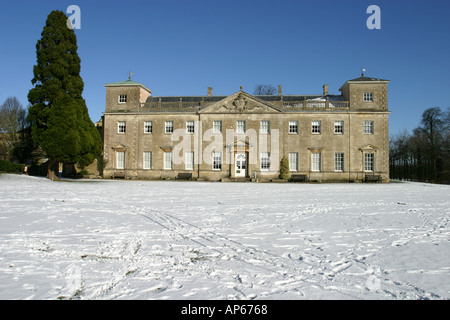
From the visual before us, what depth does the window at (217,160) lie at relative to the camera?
3084cm

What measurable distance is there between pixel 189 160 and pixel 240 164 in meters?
5.14

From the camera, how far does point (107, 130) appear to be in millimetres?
32875

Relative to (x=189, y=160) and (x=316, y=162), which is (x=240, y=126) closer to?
(x=189, y=160)

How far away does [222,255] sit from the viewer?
17.3ft

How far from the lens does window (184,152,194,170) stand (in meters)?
31.5

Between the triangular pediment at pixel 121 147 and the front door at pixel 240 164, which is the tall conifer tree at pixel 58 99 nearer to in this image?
the triangular pediment at pixel 121 147

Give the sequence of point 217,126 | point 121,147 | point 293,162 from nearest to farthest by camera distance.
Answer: point 293,162 → point 217,126 → point 121,147

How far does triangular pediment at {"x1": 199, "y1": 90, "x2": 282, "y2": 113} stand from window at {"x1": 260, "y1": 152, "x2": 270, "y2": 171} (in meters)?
4.23

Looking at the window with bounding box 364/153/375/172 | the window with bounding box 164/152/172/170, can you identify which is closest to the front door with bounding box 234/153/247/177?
the window with bounding box 164/152/172/170

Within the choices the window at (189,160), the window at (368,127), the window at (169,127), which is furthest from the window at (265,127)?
the window at (368,127)

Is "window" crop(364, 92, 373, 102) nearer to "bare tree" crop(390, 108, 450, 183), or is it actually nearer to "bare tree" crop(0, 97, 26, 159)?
"bare tree" crop(390, 108, 450, 183)

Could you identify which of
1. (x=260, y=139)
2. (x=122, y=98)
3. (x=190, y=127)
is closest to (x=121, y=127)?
(x=122, y=98)

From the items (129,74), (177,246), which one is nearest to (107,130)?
(129,74)

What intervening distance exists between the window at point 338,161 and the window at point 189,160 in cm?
1394
